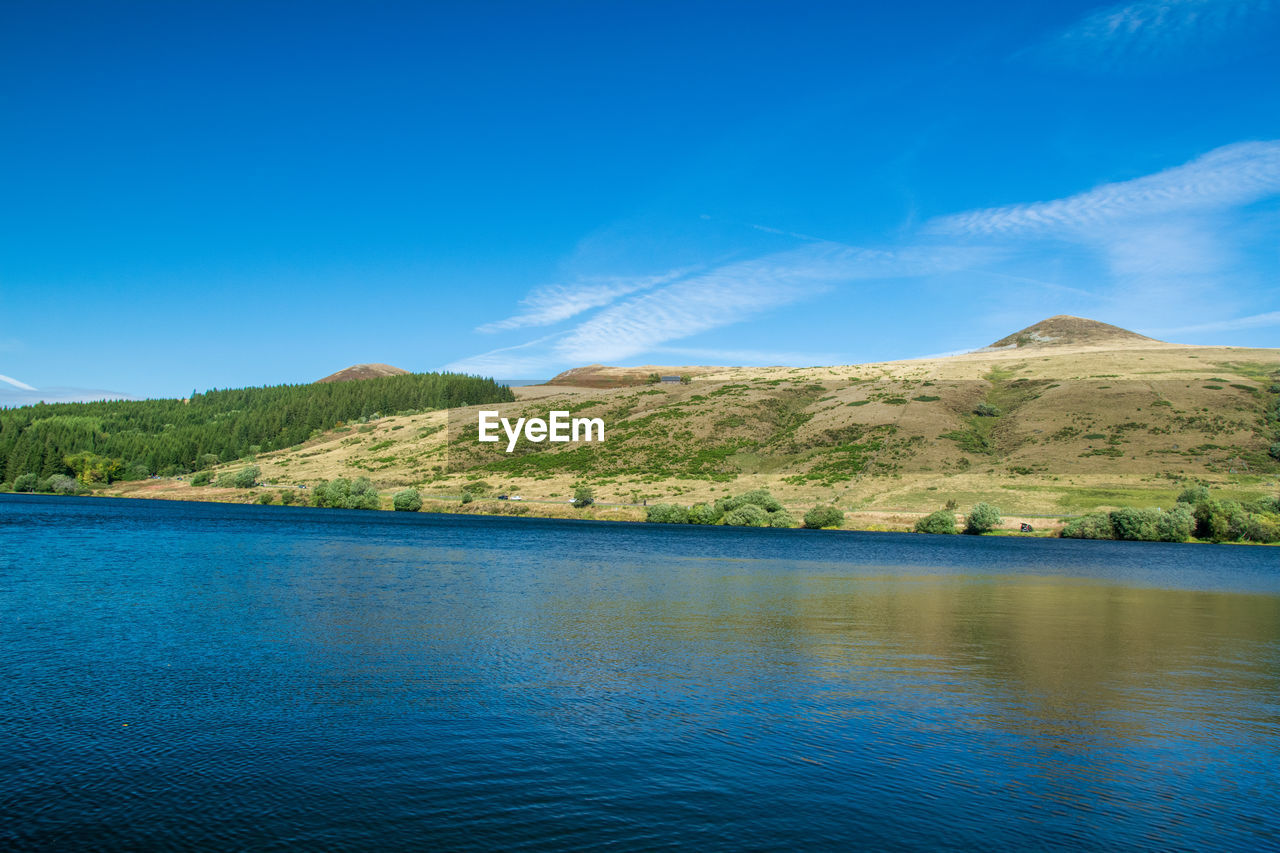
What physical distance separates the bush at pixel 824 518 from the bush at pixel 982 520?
16.5 meters

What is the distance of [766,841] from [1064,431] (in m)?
145

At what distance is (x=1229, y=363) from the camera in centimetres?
17750

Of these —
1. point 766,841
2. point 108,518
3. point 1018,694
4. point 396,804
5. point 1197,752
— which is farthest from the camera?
point 108,518

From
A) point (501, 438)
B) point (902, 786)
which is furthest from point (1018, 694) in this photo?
point (501, 438)

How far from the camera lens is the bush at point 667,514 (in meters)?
119

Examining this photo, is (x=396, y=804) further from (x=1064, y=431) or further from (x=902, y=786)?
(x=1064, y=431)

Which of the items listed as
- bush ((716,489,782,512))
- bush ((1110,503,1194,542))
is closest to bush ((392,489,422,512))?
bush ((716,489,782,512))

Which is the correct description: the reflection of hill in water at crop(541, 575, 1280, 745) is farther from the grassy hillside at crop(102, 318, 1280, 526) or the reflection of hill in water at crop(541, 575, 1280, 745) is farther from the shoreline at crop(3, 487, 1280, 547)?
the grassy hillside at crop(102, 318, 1280, 526)

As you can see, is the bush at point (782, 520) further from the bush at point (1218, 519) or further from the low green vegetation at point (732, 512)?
the bush at point (1218, 519)

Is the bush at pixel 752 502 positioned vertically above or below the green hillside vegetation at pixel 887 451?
below

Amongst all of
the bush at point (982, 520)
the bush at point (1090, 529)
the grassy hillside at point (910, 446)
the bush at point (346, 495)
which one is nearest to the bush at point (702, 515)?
the grassy hillside at point (910, 446)

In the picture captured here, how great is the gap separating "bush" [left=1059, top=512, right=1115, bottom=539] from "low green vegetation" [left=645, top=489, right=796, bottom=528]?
115ft

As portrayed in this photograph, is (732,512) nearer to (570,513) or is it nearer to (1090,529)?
(570,513)

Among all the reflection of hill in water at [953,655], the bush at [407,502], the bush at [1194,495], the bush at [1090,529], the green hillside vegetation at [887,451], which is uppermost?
the green hillside vegetation at [887,451]
